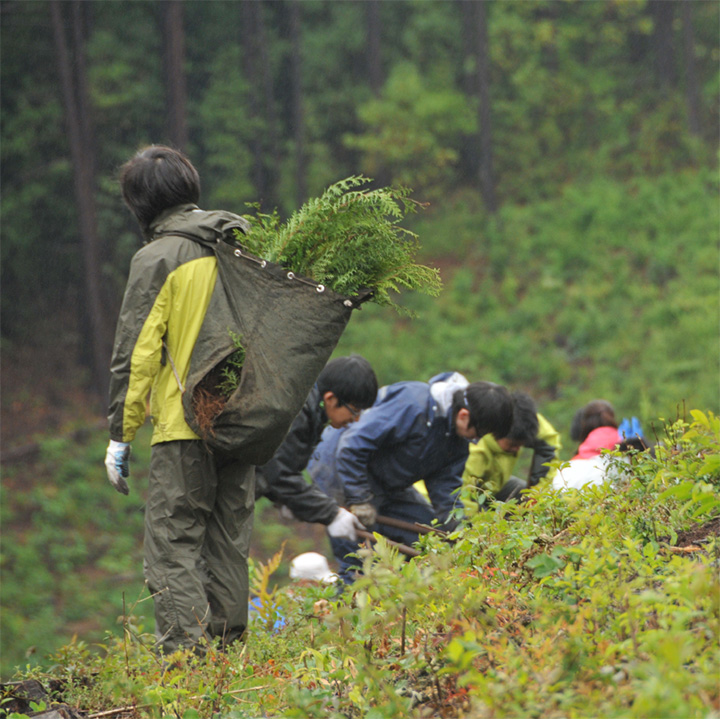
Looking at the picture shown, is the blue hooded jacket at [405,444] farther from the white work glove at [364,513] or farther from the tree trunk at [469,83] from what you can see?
the tree trunk at [469,83]

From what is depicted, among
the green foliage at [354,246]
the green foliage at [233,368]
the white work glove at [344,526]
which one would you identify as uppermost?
the green foliage at [354,246]

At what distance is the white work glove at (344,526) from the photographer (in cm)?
473

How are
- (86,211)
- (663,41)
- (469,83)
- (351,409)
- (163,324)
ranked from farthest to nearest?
1. (469,83)
2. (663,41)
3. (86,211)
4. (351,409)
5. (163,324)

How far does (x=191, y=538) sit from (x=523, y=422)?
7.13 feet

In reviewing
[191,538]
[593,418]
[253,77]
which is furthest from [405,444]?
[253,77]

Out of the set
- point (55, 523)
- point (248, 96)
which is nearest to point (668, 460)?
point (55, 523)

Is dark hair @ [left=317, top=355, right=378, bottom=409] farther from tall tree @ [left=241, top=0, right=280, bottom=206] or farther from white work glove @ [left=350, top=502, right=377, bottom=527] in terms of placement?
tall tree @ [left=241, top=0, right=280, bottom=206]

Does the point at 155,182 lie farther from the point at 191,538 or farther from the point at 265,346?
the point at 191,538

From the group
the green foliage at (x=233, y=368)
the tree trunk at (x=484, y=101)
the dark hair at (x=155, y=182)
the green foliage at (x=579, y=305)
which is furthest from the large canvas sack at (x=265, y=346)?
the tree trunk at (x=484, y=101)

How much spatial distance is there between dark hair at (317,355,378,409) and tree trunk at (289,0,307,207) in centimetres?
1473

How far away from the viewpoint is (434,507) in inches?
209

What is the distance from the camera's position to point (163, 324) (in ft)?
11.3

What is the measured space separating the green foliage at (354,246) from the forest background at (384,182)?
22.3 feet

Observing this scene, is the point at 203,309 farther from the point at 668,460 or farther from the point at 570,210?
the point at 570,210
